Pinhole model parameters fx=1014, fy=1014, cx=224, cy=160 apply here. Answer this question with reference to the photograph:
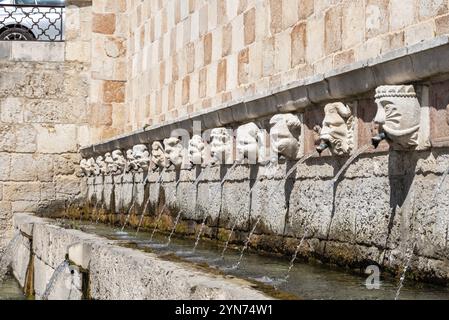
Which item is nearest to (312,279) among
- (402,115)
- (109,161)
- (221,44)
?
(402,115)

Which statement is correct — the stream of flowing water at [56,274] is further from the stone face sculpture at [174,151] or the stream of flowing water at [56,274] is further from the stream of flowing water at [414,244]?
the stream of flowing water at [414,244]

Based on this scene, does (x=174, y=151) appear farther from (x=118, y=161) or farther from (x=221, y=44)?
(x=118, y=161)

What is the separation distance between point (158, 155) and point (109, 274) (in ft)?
12.3

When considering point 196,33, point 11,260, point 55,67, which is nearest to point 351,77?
point 196,33

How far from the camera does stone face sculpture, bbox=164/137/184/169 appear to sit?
323 inches

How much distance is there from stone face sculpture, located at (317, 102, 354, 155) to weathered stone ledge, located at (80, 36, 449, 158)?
0.22 feet

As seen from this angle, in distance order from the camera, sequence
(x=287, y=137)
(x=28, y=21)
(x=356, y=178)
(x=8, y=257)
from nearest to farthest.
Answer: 1. (x=356, y=178)
2. (x=287, y=137)
3. (x=8, y=257)
4. (x=28, y=21)

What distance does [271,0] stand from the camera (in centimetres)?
711

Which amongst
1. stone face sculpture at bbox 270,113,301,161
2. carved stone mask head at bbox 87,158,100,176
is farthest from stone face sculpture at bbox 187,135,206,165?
carved stone mask head at bbox 87,158,100,176

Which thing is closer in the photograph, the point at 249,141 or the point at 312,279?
the point at 312,279

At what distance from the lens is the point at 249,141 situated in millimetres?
6277

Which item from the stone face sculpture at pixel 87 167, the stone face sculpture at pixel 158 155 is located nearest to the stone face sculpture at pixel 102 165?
the stone face sculpture at pixel 87 167

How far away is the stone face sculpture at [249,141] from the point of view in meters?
6.25
